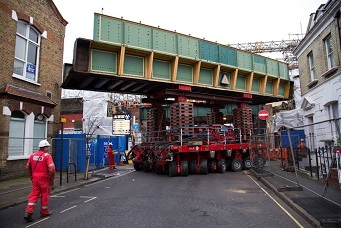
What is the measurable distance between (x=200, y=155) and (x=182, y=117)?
2.27m

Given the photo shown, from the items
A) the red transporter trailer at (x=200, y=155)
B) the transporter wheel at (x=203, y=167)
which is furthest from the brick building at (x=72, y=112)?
the transporter wheel at (x=203, y=167)

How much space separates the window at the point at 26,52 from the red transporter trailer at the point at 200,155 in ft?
23.5

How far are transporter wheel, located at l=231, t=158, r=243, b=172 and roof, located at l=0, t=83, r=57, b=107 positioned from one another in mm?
10675

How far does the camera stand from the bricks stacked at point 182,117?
14.0 metres

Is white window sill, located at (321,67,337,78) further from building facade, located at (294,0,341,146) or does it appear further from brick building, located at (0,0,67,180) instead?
brick building, located at (0,0,67,180)

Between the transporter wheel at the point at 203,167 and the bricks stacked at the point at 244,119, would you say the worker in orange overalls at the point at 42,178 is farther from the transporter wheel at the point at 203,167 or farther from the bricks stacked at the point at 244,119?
the bricks stacked at the point at 244,119

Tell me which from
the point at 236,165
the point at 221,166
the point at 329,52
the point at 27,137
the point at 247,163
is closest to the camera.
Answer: the point at 329,52

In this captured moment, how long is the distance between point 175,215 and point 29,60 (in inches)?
484

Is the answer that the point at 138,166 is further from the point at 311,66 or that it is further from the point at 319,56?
the point at 319,56

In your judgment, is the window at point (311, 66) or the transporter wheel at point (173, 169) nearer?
the transporter wheel at point (173, 169)

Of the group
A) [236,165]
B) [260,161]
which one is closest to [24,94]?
[236,165]

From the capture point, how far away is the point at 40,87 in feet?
48.0

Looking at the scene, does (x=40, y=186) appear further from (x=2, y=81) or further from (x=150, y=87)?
(x=150, y=87)

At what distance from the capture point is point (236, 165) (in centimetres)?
1488
